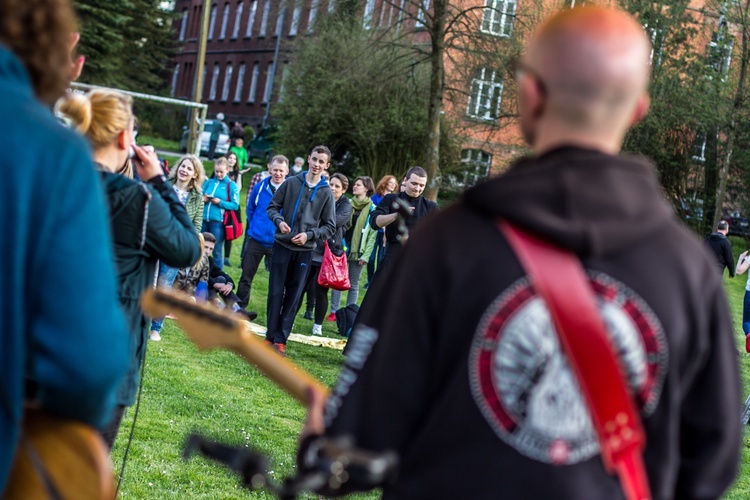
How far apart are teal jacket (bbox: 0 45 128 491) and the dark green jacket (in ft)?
7.54

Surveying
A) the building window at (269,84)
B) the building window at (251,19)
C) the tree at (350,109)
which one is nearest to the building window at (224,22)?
the building window at (251,19)

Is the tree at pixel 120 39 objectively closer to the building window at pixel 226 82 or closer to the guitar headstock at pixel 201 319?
the building window at pixel 226 82

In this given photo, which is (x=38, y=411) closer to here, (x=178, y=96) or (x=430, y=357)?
(x=430, y=357)

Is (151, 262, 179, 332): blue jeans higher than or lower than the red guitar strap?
lower

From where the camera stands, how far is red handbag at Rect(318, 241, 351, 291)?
540 inches

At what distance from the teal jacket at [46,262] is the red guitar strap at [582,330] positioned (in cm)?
90

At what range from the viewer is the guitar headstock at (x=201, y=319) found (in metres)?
2.91

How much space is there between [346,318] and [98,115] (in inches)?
379

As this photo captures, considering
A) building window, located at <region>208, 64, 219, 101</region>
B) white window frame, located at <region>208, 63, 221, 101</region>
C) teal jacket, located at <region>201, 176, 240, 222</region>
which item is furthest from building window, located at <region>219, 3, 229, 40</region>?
teal jacket, located at <region>201, 176, 240, 222</region>

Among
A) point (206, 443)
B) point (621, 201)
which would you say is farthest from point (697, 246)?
point (206, 443)

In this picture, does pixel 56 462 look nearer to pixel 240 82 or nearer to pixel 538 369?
pixel 538 369

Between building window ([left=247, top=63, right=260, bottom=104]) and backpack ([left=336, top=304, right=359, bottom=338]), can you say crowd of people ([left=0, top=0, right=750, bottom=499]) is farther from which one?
building window ([left=247, top=63, right=260, bottom=104])

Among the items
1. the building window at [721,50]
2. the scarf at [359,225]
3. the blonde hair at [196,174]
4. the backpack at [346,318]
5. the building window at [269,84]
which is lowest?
the backpack at [346,318]

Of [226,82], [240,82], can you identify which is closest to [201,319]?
[240,82]
